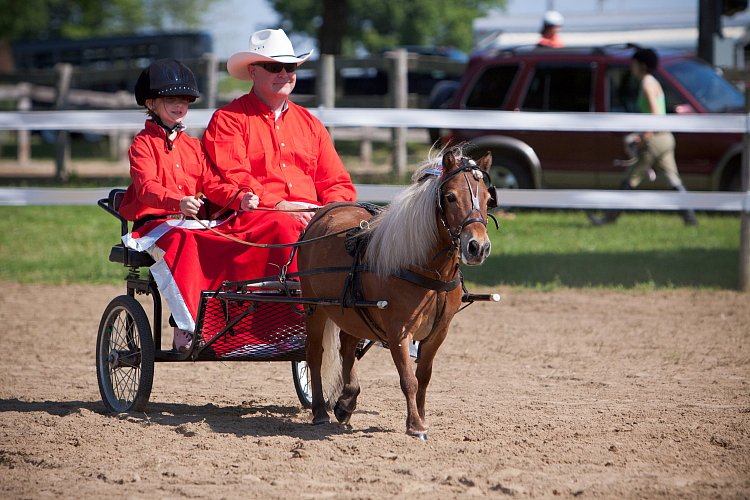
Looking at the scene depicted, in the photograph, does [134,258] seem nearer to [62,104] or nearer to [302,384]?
[302,384]

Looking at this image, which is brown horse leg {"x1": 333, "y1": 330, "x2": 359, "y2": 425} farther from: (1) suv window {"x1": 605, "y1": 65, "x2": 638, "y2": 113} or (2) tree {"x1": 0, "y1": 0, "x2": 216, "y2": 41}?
(2) tree {"x1": 0, "y1": 0, "x2": 216, "y2": 41}

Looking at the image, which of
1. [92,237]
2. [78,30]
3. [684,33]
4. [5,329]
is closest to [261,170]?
[5,329]

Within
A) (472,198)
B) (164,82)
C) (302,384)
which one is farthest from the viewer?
(302,384)

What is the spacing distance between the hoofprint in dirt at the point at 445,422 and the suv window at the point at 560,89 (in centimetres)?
483

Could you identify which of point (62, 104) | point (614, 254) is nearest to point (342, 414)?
point (614, 254)

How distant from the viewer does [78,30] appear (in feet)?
156

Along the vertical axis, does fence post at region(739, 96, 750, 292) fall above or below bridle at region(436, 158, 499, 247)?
below

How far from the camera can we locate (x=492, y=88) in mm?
13156

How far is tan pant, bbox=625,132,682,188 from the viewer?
1184cm

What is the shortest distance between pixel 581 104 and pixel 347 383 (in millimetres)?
8284

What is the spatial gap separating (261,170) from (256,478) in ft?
6.53

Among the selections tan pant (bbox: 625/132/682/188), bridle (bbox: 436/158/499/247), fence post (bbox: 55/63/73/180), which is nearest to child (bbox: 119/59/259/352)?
bridle (bbox: 436/158/499/247)

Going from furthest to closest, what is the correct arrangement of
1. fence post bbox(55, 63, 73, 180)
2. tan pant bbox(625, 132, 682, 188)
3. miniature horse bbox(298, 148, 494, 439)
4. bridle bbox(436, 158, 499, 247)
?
fence post bbox(55, 63, 73, 180) → tan pant bbox(625, 132, 682, 188) → miniature horse bbox(298, 148, 494, 439) → bridle bbox(436, 158, 499, 247)

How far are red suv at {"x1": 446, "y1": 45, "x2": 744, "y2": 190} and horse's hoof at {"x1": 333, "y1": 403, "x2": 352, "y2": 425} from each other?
291 inches
